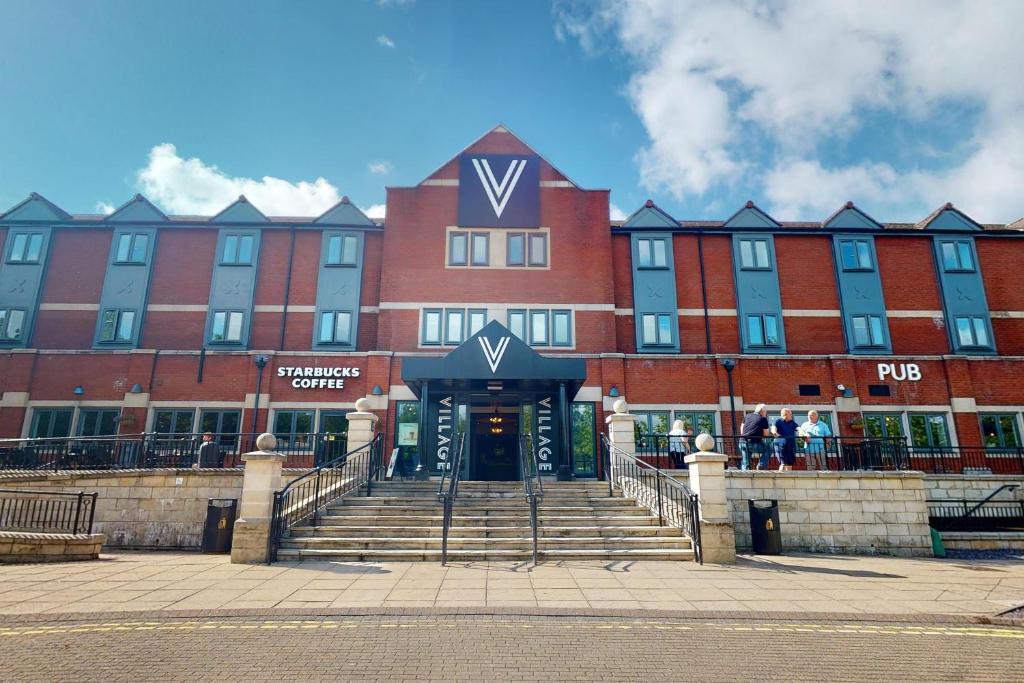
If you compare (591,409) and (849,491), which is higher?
(591,409)

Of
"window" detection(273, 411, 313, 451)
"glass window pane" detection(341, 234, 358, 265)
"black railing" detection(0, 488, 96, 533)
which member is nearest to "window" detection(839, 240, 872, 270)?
"glass window pane" detection(341, 234, 358, 265)

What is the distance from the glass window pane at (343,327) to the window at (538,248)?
7.05 meters

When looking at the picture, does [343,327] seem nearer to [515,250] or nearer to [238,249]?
[238,249]

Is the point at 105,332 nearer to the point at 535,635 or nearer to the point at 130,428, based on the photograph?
the point at 130,428

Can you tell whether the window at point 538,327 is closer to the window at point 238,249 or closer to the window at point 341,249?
the window at point 341,249

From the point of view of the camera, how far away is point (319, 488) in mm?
11250

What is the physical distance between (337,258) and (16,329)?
38.0 feet

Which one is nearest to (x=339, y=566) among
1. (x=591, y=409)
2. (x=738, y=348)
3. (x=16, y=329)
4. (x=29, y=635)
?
(x=29, y=635)

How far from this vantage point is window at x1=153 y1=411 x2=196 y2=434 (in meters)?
18.1

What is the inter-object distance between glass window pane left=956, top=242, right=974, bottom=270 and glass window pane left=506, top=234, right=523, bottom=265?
55.8 ft

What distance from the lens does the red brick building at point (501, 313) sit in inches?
719

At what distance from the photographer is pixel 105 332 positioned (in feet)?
63.2

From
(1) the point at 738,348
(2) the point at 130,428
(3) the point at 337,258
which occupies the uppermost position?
(3) the point at 337,258

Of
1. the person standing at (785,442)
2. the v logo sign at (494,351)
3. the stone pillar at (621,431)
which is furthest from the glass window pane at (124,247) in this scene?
the person standing at (785,442)
